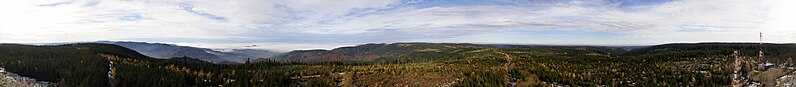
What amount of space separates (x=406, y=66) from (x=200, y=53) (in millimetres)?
3935

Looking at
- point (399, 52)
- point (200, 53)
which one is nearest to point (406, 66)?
point (399, 52)

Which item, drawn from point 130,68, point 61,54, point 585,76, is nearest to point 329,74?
point 130,68

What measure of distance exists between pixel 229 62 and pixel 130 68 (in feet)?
4.31

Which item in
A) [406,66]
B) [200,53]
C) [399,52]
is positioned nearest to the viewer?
[200,53]

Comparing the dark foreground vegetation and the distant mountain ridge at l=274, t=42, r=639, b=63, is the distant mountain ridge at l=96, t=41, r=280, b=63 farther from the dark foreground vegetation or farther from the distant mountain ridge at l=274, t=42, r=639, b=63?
the distant mountain ridge at l=274, t=42, r=639, b=63

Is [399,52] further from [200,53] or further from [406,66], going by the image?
[200,53]

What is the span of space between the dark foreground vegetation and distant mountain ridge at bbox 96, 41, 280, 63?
130mm

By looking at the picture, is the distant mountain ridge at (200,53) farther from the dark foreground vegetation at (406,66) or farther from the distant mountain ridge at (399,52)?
the distant mountain ridge at (399,52)

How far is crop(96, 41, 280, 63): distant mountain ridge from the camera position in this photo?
6.29m

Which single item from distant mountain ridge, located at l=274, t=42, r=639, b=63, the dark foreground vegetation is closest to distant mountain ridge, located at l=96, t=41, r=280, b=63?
the dark foreground vegetation

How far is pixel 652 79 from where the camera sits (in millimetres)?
8523

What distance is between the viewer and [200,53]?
6.43m

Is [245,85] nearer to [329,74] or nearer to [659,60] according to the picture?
[329,74]

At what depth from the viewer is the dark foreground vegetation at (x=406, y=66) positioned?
19.9 ft
